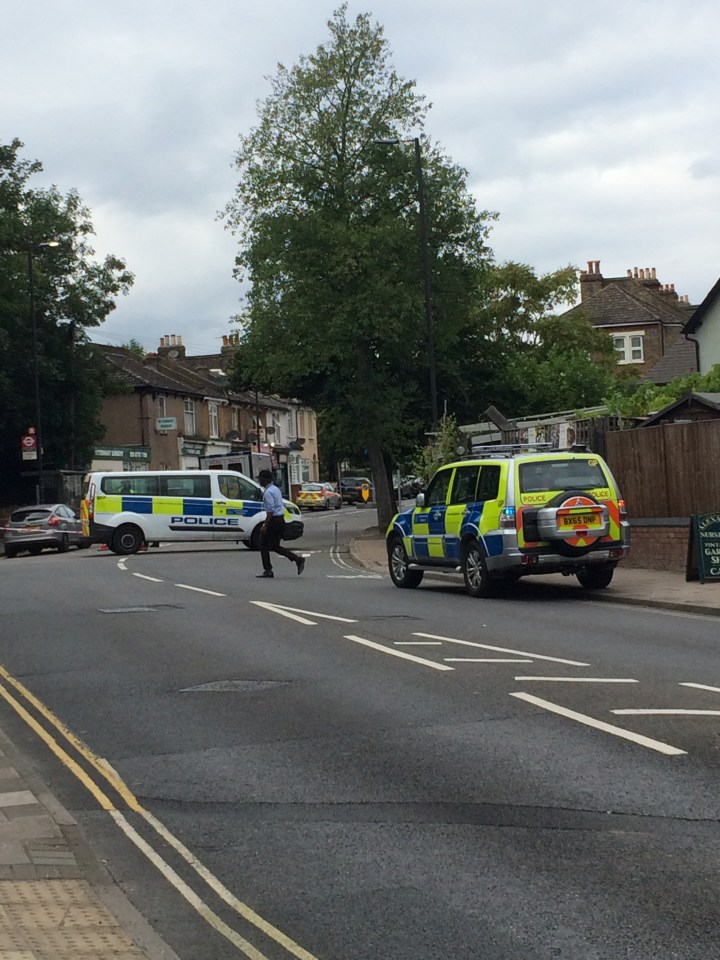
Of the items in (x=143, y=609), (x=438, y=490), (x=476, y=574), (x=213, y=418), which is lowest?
(x=143, y=609)

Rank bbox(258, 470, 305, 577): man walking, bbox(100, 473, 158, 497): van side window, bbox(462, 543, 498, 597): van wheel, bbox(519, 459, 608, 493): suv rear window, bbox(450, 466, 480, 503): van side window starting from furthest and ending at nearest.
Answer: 1. bbox(100, 473, 158, 497): van side window
2. bbox(258, 470, 305, 577): man walking
3. bbox(450, 466, 480, 503): van side window
4. bbox(462, 543, 498, 597): van wheel
5. bbox(519, 459, 608, 493): suv rear window

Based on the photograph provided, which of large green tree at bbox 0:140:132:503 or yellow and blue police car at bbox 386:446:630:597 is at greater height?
large green tree at bbox 0:140:132:503

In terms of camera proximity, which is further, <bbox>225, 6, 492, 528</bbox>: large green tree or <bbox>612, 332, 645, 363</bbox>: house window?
<bbox>612, 332, 645, 363</bbox>: house window

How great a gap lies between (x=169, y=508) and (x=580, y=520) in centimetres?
1901

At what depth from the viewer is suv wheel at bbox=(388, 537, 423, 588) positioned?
2138 centimetres

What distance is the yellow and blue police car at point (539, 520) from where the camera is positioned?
59.1 feet

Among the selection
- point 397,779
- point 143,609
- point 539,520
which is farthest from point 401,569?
point 397,779

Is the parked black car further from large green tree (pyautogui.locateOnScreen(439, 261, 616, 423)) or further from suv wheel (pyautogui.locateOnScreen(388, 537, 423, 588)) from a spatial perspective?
suv wheel (pyautogui.locateOnScreen(388, 537, 423, 588))

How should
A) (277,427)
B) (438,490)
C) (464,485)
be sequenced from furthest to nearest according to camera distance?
1. (277,427)
2. (438,490)
3. (464,485)

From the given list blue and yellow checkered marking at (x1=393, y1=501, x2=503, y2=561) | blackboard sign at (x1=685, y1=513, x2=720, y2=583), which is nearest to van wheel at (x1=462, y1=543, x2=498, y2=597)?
blue and yellow checkered marking at (x1=393, y1=501, x2=503, y2=561)

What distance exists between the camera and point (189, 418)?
8019cm

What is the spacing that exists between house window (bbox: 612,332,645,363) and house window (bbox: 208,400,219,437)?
25234 mm

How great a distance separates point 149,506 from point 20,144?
23.8 metres

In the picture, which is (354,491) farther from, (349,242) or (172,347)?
(349,242)
